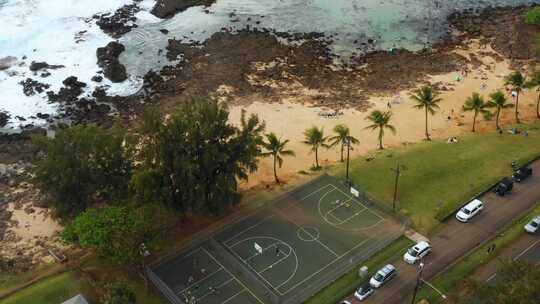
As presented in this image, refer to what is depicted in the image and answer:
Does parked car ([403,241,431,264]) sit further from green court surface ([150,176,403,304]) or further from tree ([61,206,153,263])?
tree ([61,206,153,263])

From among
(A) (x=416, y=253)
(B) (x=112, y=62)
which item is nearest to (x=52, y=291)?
(A) (x=416, y=253)

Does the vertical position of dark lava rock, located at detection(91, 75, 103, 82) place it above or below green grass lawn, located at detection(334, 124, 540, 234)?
above

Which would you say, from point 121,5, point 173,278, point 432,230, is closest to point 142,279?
point 173,278

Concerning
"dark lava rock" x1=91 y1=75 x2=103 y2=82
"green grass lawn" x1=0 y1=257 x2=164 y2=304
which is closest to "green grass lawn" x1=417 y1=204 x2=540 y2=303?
"green grass lawn" x1=0 y1=257 x2=164 y2=304

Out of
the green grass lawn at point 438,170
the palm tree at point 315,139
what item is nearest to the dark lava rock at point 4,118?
the palm tree at point 315,139

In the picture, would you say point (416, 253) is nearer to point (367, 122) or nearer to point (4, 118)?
point (367, 122)
